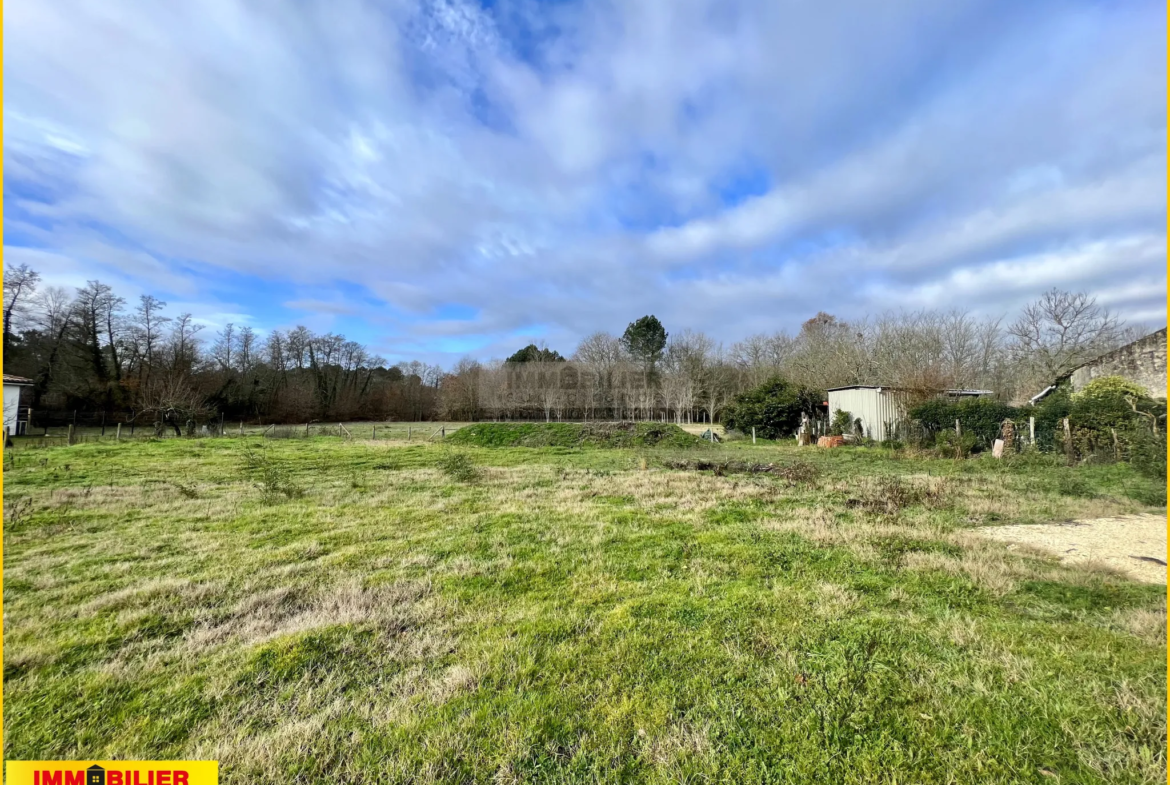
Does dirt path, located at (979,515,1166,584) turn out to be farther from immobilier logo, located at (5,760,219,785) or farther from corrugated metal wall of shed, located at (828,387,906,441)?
corrugated metal wall of shed, located at (828,387,906,441)

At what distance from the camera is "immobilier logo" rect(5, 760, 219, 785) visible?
7.62 feet

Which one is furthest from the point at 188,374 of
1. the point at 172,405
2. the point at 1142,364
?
the point at 1142,364

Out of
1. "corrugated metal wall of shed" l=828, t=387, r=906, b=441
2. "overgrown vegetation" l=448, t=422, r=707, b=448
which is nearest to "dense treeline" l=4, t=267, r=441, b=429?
"overgrown vegetation" l=448, t=422, r=707, b=448

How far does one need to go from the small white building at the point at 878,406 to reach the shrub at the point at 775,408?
228cm

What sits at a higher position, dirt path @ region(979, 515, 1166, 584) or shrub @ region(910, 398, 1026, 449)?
shrub @ region(910, 398, 1026, 449)

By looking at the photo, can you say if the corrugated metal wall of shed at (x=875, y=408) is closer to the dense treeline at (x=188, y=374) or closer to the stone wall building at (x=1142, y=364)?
the stone wall building at (x=1142, y=364)

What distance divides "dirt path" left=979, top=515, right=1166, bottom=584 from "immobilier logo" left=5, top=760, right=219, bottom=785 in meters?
7.01

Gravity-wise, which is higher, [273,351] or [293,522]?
[273,351]

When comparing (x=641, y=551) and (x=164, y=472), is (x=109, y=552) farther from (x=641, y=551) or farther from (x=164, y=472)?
(x=164, y=472)

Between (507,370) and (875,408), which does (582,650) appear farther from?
(507,370)

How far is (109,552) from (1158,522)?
12457 mm

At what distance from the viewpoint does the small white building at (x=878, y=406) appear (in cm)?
1730

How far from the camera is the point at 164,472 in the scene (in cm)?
1089

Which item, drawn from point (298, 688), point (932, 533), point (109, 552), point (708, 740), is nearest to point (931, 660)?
point (708, 740)
